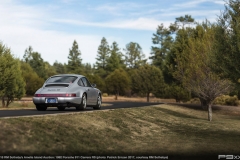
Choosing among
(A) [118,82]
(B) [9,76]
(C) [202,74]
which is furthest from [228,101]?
(B) [9,76]

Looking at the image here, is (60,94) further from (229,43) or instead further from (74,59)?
(74,59)

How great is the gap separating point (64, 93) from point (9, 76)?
713 inches

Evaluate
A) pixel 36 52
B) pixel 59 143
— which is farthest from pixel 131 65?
pixel 59 143

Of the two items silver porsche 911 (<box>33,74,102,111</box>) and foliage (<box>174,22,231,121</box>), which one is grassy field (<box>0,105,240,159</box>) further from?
foliage (<box>174,22,231,121</box>)

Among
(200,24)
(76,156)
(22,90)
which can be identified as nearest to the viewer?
(76,156)

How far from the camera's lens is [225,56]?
50.4ft

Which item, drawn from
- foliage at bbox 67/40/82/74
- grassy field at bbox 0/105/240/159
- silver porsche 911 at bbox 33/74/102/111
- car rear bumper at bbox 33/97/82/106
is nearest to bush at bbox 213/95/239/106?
grassy field at bbox 0/105/240/159

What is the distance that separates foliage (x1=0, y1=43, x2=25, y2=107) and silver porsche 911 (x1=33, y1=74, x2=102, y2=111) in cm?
1602

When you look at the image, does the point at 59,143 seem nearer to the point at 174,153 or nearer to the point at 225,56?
the point at 174,153

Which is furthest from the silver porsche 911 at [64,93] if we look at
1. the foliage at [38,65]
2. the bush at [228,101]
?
the foliage at [38,65]

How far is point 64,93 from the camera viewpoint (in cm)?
1467

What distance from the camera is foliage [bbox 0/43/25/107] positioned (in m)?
30.6

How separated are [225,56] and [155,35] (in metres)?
80.4

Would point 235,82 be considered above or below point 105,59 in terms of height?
below
